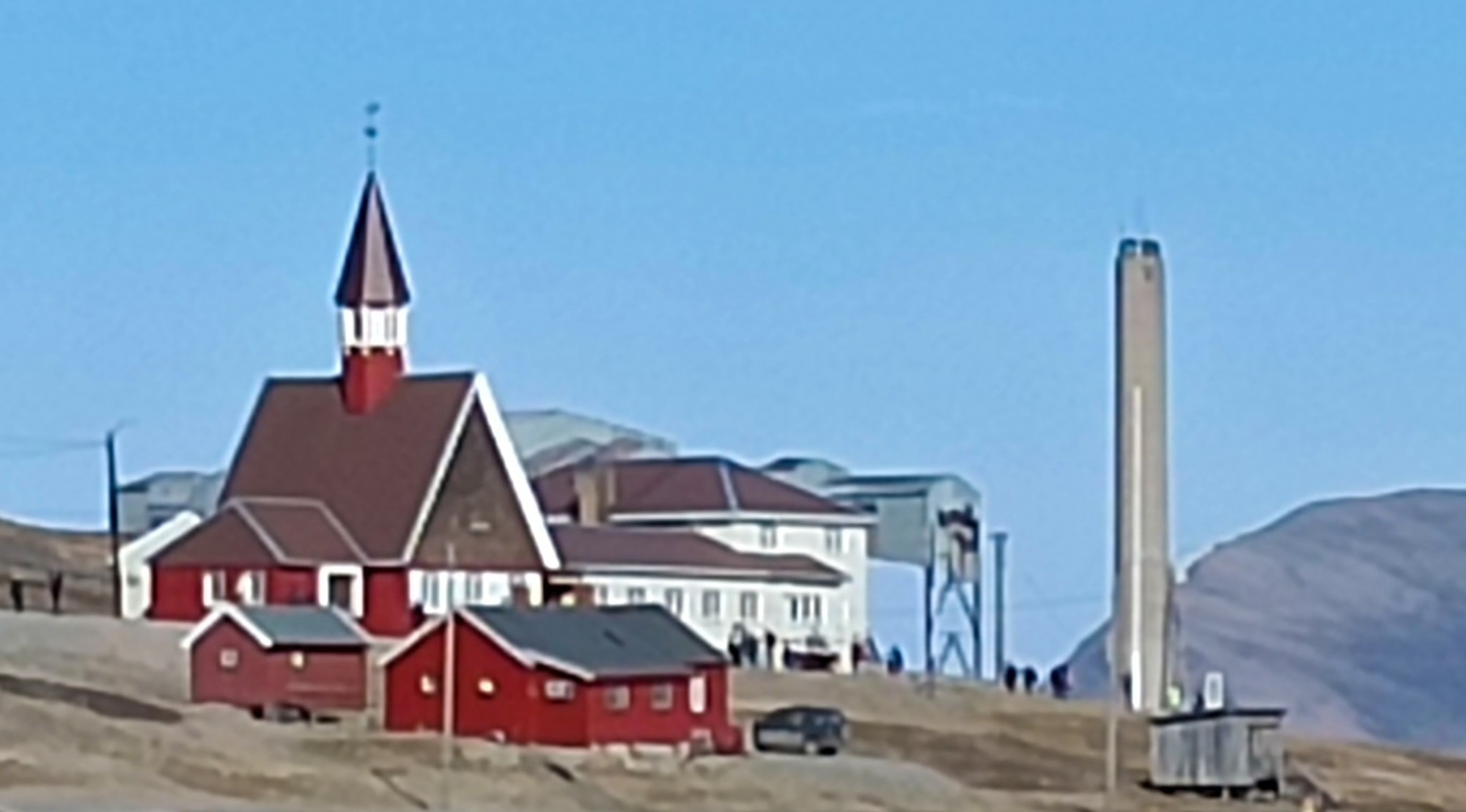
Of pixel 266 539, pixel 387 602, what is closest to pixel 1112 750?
pixel 387 602

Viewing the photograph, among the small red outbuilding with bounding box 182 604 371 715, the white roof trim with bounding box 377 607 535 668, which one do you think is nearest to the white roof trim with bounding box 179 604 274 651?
the small red outbuilding with bounding box 182 604 371 715

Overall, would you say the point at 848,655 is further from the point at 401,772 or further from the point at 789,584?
the point at 401,772

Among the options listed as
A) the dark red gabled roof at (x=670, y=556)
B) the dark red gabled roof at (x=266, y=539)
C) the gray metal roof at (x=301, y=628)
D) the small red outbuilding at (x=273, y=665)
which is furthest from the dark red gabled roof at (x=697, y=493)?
the small red outbuilding at (x=273, y=665)

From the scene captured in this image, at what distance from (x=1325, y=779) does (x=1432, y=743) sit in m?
32.1

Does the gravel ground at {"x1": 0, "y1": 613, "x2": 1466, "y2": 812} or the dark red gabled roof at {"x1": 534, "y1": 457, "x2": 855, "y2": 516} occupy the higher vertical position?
the dark red gabled roof at {"x1": 534, "y1": 457, "x2": 855, "y2": 516}

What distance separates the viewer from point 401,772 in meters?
59.4

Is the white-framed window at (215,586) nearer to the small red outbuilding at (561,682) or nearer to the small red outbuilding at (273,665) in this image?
the small red outbuilding at (273,665)

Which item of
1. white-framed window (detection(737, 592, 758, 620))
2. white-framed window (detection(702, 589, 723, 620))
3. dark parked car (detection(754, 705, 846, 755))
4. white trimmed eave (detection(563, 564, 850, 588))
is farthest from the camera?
white-framed window (detection(737, 592, 758, 620))

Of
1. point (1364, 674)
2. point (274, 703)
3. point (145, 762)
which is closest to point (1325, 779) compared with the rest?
point (274, 703)

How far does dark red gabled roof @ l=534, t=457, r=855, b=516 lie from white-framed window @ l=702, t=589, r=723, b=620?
22.1 feet

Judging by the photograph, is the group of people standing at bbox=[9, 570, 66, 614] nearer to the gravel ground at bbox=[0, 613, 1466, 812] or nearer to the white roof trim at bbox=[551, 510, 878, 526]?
the white roof trim at bbox=[551, 510, 878, 526]

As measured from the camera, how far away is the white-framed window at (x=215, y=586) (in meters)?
83.2

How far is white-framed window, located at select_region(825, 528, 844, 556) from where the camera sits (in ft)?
339

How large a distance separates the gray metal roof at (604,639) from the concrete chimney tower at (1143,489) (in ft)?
70.9
